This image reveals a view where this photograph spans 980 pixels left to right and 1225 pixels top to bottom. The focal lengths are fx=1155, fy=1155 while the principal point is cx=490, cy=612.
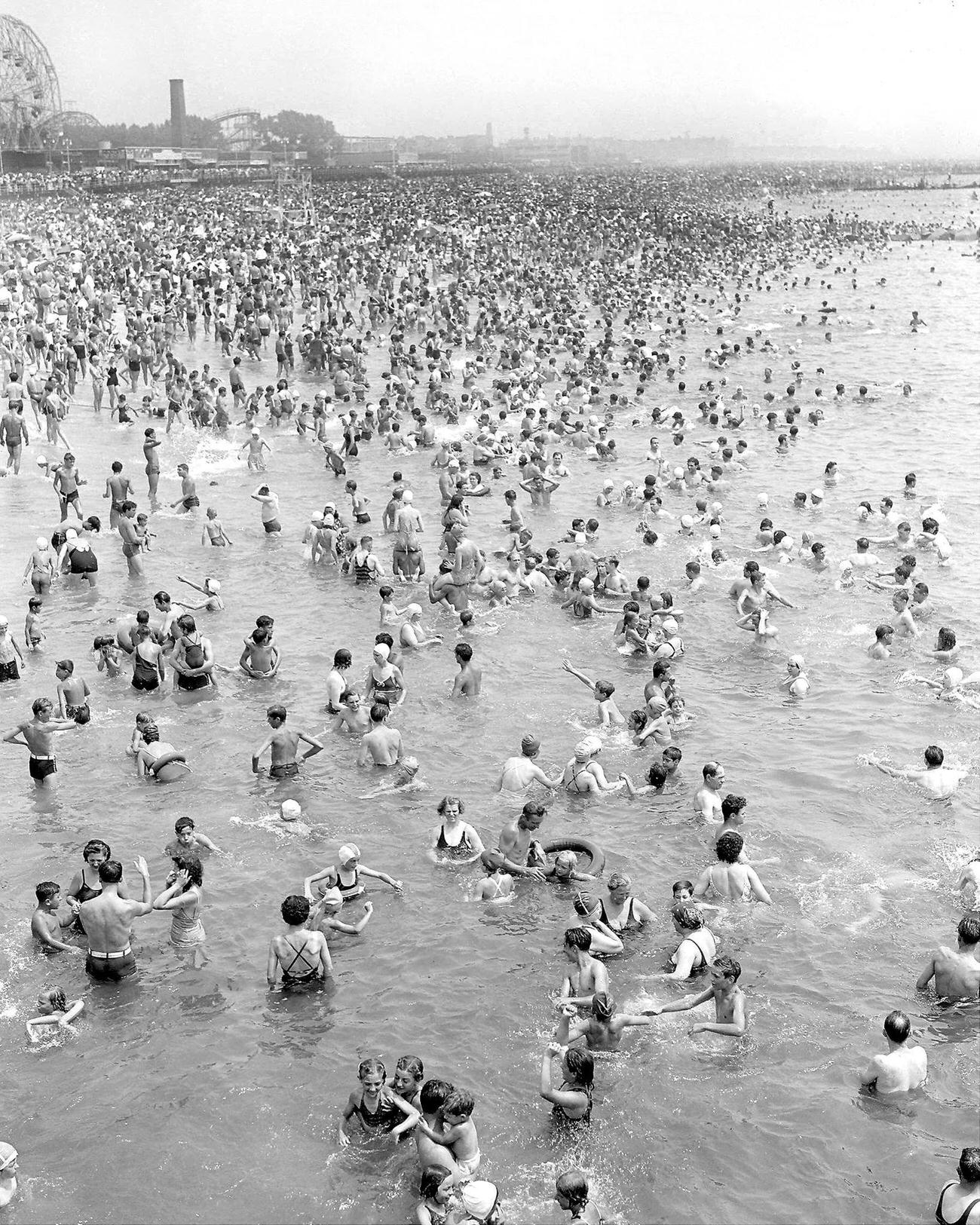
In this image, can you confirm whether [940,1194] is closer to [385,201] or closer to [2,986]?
[2,986]

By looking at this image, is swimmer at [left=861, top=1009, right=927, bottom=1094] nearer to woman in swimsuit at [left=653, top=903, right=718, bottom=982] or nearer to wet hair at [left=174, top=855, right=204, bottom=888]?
woman in swimsuit at [left=653, top=903, right=718, bottom=982]

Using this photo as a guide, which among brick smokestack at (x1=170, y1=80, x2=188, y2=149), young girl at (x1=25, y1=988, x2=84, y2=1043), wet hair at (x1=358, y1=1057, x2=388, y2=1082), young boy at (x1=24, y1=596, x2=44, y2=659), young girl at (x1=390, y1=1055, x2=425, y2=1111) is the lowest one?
young girl at (x1=25, y1=988, x2=84, y2=1043)

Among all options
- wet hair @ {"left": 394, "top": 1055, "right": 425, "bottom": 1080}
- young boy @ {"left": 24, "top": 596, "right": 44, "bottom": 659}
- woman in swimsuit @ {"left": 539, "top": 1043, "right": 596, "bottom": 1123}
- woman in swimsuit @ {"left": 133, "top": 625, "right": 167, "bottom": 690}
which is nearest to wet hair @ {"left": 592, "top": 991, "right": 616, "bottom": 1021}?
woman in swimsuit @ {"left": 539, "top": 1043, "right": 596, "bottom": 1123}

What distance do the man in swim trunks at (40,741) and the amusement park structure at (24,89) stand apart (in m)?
94.7

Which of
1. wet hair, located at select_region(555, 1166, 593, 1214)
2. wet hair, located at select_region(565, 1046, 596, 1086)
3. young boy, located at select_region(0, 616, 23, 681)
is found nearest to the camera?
wet hair, located at select_region(555, 1166, 593, 1214)

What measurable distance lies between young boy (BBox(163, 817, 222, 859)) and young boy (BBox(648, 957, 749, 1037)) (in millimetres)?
4312

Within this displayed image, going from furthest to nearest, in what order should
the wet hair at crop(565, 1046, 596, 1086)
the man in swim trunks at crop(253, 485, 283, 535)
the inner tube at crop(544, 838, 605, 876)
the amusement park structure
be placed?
1. the amusement park structure
2. the man in swim trunks at crop(253, 485, 283, 535)
3. the inner tube at crop(544, 838, 605, 876)
4. the wet hair at crop(565, 1046, 596, 1086)

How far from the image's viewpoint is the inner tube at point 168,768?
491 inches

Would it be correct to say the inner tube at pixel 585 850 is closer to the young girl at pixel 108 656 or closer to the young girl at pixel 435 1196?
the young girl at pixel 435 1196

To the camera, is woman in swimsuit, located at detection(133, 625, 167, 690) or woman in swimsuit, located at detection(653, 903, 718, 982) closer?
woman in swimsuit, located at detection(653, 903, 718, 982)

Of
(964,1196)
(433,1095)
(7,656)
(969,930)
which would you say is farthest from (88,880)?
(969,930)

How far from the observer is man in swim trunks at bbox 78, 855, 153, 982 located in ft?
30.1

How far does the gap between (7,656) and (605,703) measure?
7.53 m

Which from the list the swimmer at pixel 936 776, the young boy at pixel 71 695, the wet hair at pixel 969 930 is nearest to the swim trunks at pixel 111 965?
the young boy at pixel 71 695
